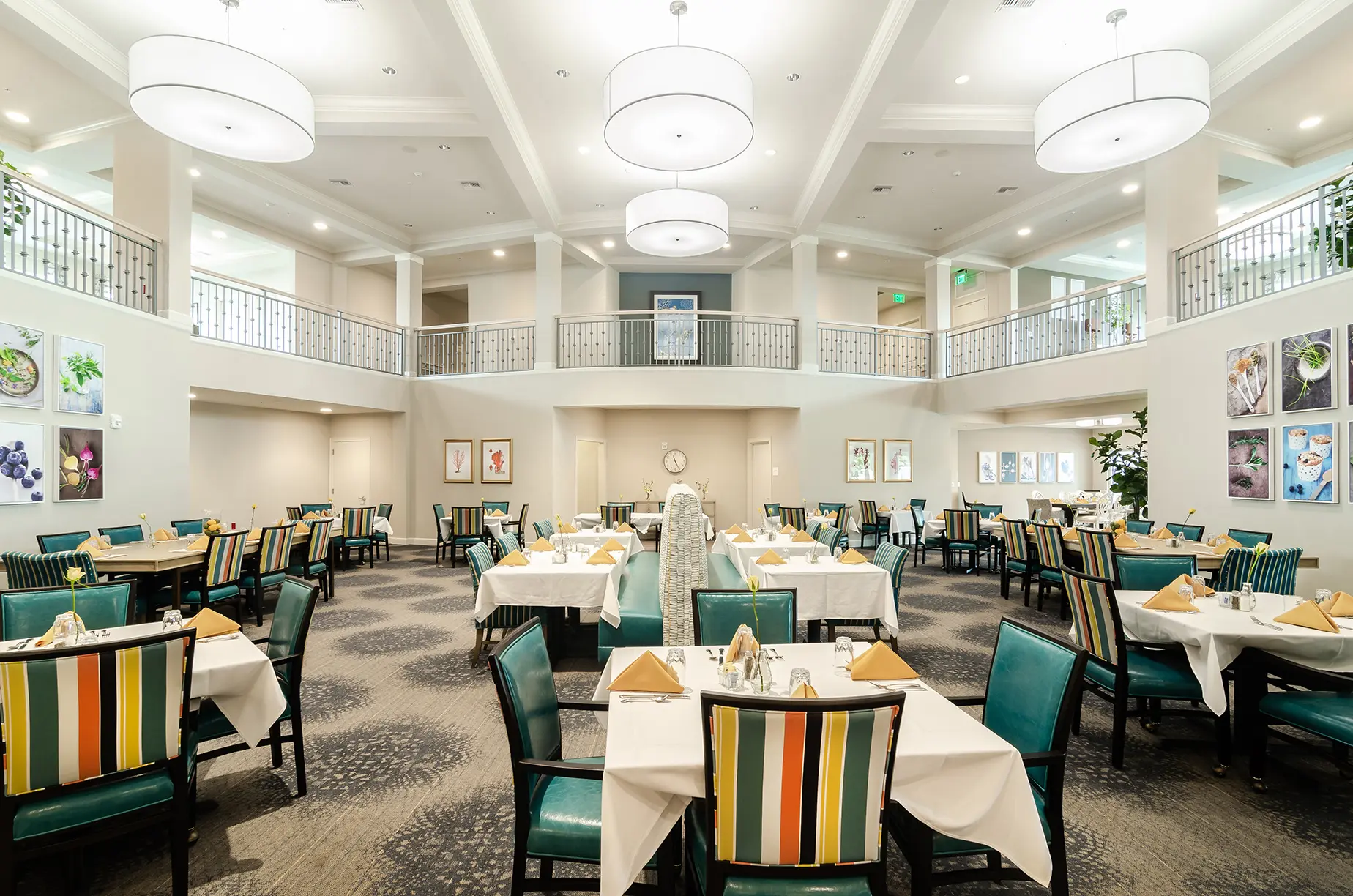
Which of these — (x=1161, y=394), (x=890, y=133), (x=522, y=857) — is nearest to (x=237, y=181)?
(x=890, y=133)

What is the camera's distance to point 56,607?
2.99 metres

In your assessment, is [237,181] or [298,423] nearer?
[237,181]

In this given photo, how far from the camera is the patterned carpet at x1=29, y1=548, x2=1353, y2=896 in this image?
229 centimetres

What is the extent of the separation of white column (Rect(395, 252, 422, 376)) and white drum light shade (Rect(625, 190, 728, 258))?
5.85m

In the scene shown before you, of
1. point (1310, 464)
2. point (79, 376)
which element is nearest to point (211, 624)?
point (79, 376)

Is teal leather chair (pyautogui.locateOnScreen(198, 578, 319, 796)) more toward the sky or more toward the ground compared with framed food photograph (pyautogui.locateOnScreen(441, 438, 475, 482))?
more toward the ground

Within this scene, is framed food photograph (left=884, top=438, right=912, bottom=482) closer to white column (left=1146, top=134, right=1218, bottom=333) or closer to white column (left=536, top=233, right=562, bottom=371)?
white column (left=1146, top=134, right=1218, bottom=333)

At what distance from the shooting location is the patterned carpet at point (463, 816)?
2.29 meters

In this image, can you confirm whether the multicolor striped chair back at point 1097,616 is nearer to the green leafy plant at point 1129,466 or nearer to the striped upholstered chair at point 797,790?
the striped upholstered chair at point 797,790

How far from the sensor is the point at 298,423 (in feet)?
40.3

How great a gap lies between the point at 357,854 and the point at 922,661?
4015mm

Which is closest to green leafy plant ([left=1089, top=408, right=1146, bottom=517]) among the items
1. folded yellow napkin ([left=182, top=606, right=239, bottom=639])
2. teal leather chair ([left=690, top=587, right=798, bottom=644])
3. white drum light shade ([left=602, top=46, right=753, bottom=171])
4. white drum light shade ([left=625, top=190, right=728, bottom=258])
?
white drum light shade ([left=625, top=190, right=728, bottom=258])

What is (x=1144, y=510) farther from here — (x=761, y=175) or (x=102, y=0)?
(x=102, y=0)

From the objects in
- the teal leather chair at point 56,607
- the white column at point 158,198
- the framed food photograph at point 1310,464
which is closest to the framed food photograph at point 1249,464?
the framed food photograph at point 1310,464
